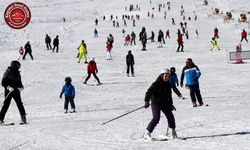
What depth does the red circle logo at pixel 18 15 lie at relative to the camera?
14491 millimetres

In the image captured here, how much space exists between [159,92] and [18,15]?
6683 millimetres

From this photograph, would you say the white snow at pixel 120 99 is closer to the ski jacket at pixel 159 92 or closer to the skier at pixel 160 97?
the skier at pixel 160 97

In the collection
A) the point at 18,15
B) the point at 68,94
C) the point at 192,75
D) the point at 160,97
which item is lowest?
the point at 68,94

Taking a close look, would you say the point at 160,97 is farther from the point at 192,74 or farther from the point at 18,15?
the point at 18,15

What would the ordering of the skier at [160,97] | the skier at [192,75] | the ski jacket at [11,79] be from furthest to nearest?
the skier at [192,75]
the ski jacket at [11,79]
the skier at [160,97]

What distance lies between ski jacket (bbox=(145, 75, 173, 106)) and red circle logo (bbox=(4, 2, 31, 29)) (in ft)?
19.9

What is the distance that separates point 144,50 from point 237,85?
15137 mm

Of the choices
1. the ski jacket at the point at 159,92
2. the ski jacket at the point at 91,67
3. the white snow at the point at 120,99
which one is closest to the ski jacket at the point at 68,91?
the white snow at the point at 120,99

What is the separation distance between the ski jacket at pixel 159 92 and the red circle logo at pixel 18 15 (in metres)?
6.06

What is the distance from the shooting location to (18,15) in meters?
14.9

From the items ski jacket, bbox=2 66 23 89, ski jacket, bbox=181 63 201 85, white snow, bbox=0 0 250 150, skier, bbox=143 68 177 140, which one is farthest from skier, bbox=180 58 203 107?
skier, bbox=143 68 177 140

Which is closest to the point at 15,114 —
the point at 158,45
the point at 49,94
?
the point at 49,94

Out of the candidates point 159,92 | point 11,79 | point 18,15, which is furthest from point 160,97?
point 18,15

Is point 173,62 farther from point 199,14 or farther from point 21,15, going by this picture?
point 199,14
